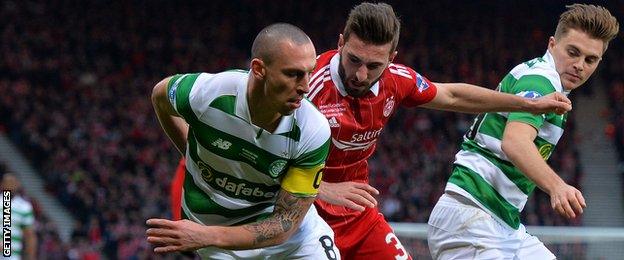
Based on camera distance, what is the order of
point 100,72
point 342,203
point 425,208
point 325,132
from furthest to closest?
point 100,72 < point 425,208 < point 342,203 < point 325,132

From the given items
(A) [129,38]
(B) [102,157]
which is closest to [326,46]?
→ (A) [129,38]

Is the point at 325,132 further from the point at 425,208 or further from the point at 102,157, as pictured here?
the point at 102,157

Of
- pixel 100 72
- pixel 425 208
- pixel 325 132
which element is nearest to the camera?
pixel 325 132

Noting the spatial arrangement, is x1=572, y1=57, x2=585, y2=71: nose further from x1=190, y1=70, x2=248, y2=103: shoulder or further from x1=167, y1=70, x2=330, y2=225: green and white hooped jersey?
x1=190, y1=70, x2=248, y2=103: shoulder

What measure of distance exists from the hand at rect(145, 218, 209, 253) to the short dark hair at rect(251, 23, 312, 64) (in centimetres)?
81

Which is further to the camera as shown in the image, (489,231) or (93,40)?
(93,40)

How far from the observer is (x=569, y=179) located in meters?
21.1

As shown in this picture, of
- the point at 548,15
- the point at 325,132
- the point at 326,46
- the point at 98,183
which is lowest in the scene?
the point at 98,183

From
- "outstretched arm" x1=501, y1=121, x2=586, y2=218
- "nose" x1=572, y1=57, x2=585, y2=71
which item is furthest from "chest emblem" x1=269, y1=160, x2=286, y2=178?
"nose" x1=572, y1=57, x2=585, y2=71

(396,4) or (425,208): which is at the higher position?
(396,4)

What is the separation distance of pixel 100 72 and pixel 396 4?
822cm

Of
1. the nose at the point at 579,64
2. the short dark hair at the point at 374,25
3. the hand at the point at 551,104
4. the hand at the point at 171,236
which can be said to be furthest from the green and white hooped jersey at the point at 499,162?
the hand at the point at 171,236

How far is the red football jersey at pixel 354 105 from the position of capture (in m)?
5.25

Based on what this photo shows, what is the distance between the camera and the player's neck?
179 inches
